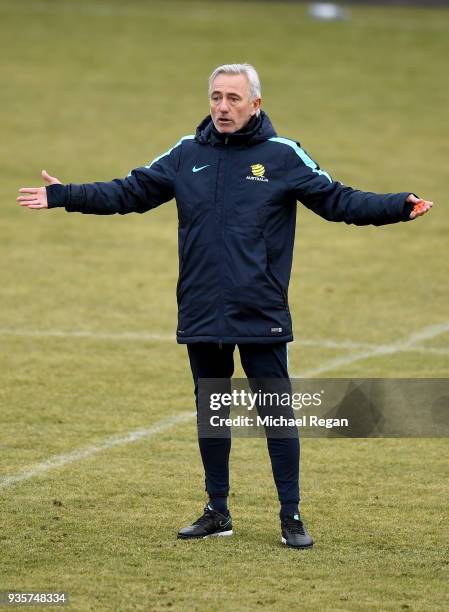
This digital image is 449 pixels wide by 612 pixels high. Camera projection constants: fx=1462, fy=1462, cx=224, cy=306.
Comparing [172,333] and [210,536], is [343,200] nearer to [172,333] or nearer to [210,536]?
[210,536]

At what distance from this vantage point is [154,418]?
9.74 metres

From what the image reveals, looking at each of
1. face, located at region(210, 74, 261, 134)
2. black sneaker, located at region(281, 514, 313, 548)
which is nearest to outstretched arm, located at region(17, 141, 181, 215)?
face, located at region(210, 74, 261, 134)

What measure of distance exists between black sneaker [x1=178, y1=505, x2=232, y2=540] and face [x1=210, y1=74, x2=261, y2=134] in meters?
1.88

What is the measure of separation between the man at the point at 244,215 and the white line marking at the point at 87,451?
168 cm

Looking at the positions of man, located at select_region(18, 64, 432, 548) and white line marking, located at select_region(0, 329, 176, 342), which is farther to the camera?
white line marking, located at select_region(0, 329, 176, 342)

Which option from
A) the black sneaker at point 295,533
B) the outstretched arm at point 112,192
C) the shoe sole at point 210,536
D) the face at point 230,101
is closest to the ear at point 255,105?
the face at point 230,101

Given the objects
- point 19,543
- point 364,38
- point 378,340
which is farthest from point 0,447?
point 364,38

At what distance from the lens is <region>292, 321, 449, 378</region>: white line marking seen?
446 inches

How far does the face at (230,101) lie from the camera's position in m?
6.85

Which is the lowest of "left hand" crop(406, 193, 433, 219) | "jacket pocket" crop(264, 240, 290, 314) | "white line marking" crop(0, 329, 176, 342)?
"white line marking" crop(0, 329, 176, 342)

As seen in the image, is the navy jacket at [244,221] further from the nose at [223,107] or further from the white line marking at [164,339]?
the white line marking at [164,339]

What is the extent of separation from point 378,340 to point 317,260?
4020 millimetres

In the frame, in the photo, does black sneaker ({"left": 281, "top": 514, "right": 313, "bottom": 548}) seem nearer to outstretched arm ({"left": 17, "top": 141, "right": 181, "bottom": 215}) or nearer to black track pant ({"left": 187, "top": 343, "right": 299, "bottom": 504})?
black track pant ({"left": 187, "top": 343, "right": 299, "bottom": 504})

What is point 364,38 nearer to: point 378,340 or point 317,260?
point 317,260
